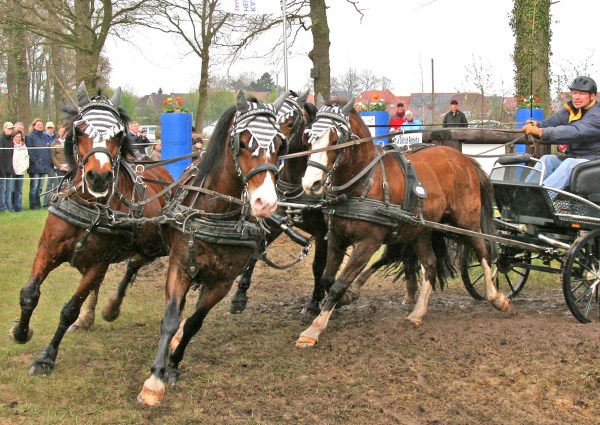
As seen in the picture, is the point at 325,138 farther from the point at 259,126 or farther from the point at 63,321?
the point at 63,321

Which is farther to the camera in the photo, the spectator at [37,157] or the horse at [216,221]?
the spectator at [37,157]

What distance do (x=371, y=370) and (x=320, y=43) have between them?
9.80 m

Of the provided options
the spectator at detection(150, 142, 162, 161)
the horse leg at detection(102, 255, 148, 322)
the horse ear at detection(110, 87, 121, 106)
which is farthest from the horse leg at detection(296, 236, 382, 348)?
the spectator at detection(150, 142, 162, 161)

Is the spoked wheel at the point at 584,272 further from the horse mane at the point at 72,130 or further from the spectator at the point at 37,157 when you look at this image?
the spectator at the point at 37,157

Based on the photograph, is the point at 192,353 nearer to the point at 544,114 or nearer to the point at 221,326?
the point at 221,326

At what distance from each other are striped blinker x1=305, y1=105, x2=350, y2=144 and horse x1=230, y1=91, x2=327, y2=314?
22 cm

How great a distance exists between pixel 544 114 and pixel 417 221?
7.06 metres

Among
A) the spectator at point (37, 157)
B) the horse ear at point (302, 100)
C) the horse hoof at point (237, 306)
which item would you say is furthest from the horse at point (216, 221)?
the spectator at point (37, 157)

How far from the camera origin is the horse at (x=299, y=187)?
6.06 metres

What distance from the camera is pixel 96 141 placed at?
486cm

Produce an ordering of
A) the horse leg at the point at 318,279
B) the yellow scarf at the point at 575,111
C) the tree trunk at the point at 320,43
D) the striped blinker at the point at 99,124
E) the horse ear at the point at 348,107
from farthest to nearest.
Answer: the tree trunk at the point at 320,43
the horse leg at the point at 318,279
the yellow scarf at the point at 575,111
the horse ear at the point at 348,107
the striped blinker at the point at 99,124

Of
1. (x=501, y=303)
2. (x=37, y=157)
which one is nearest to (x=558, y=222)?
(x=501, y=303)

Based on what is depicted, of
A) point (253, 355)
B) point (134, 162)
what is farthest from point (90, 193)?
point (253, 355)

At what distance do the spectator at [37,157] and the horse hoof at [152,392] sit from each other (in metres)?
11.2
